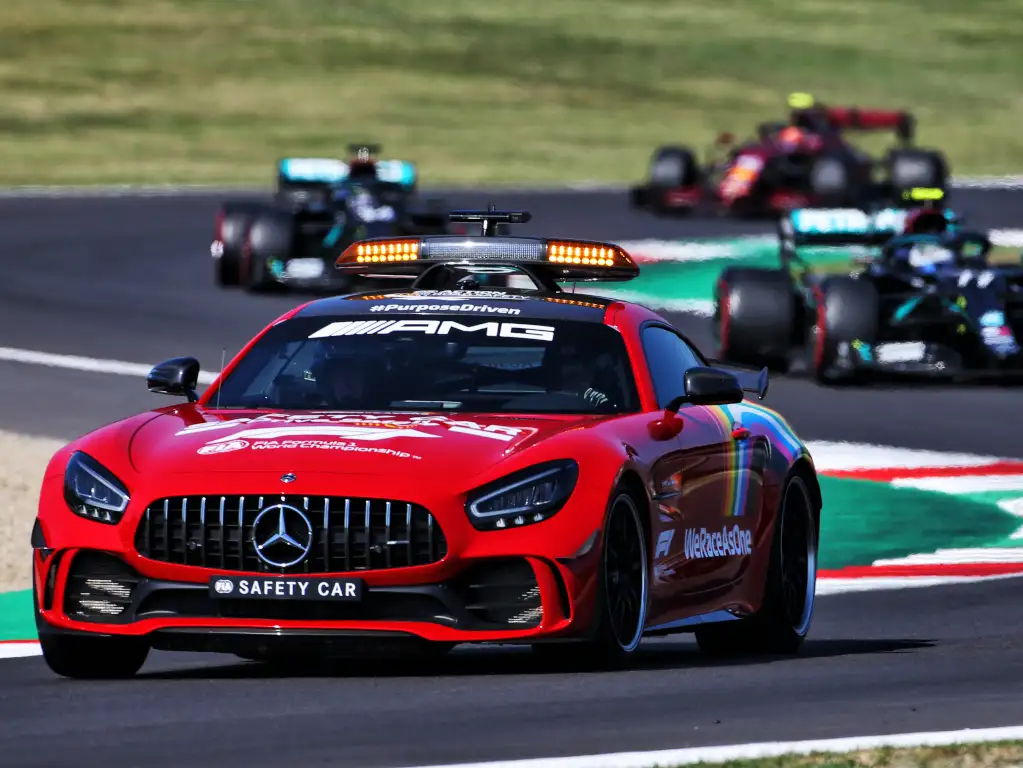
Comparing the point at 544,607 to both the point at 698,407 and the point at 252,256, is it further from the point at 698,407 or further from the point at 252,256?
the point at 252,256

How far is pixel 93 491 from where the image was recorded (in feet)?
28.5

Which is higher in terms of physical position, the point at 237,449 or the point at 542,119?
the point at 237,449

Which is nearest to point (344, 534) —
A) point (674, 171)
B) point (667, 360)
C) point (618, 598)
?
point (618, 598)

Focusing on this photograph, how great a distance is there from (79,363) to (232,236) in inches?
277

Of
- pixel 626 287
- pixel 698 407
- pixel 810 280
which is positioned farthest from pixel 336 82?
pixel 698 407

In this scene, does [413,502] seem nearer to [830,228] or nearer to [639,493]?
[639,493]

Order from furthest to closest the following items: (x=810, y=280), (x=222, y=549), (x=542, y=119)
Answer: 1. (x=542, y=119)
2. (x=810, y=280)
3. (x=222, y=549)

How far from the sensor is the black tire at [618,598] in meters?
8.62

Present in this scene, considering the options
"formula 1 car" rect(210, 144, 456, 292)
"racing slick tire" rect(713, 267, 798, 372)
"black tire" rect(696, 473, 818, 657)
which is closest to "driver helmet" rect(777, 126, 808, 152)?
"formula 1 car" rect(210, 144, 456, 292)

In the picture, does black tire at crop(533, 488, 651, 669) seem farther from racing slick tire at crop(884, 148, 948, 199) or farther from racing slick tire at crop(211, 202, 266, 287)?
racing slick tire at crop(884, 148, 948, 199)

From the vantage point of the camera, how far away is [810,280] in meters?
22.1

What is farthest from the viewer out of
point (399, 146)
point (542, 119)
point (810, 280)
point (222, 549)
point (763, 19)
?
point (763, 19)

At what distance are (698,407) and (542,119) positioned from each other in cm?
5735

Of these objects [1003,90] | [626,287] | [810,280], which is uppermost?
[810,280]
